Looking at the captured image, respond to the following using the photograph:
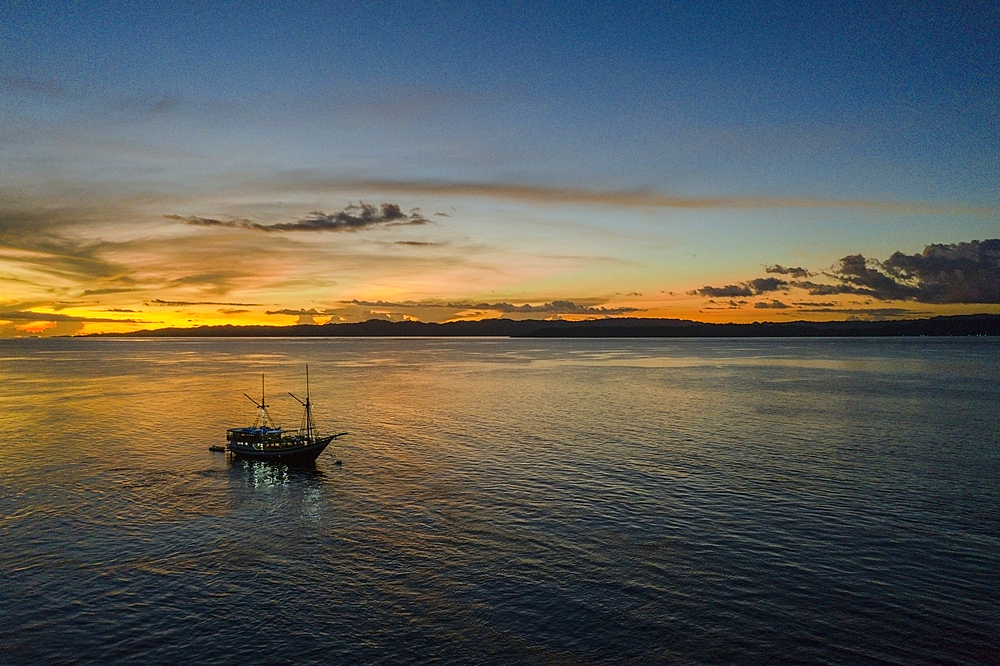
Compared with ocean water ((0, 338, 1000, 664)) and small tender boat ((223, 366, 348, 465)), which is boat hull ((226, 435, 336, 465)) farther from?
ocean water ((0, 338, 1000, 664))

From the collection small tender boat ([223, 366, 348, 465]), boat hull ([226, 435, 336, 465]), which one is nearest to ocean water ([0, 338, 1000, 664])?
boat hull ([226, 435, 336, 465])

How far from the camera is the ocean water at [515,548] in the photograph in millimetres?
35500

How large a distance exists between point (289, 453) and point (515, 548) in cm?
4473

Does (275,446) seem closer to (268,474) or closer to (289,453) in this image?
(289,453)

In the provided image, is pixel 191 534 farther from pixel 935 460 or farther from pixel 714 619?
pixel 935 460

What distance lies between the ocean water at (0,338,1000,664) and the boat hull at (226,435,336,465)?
1.82 metres

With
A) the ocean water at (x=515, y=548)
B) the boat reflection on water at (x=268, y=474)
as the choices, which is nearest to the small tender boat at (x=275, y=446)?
the boat reflection on water at (x=268, y=474)

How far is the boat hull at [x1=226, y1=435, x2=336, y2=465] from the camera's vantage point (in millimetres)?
81875

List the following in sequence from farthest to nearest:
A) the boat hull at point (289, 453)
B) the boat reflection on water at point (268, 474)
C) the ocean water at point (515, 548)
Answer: the boat hull at point (289, 453) → the boat reflection on water at point (268, 474) → the ocean water at point (515, 548)

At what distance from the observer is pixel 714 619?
37.4m

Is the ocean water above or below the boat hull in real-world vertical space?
below

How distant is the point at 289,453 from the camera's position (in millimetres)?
82250

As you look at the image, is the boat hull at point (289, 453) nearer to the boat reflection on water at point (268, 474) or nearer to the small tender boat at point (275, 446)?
the small tender boat at point (275, 446)

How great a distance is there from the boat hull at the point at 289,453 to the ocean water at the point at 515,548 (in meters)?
1.82
